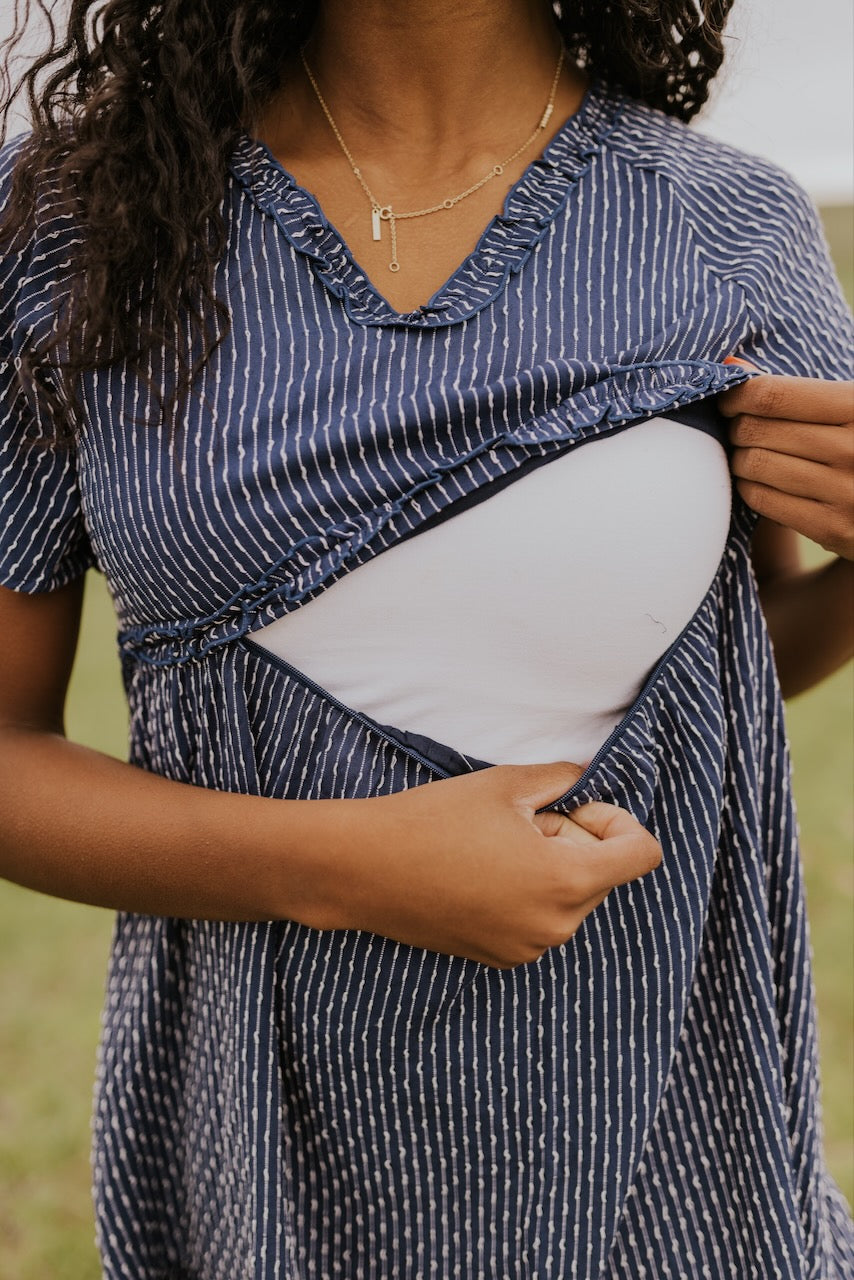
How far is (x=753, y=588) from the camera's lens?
100cm

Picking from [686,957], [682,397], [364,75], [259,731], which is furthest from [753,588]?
[364,75]

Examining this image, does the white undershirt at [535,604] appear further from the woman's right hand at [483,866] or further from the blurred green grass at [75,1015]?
the blurred green grass at [75,1015]

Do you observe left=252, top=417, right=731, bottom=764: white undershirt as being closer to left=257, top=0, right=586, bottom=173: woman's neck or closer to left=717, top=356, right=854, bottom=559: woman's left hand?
left=717, top=356, right=854, bottom=559: woman's left hand

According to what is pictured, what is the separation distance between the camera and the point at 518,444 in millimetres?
876

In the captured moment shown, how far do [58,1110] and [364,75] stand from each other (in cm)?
225

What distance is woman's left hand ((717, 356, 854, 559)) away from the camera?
924 mm

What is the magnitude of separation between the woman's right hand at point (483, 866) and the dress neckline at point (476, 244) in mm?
372

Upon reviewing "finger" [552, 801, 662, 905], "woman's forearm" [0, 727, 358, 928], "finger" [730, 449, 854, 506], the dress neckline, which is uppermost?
the dress neckline

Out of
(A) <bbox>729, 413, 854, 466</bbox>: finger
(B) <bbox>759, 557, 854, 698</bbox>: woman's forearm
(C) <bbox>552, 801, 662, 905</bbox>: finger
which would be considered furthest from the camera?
(B) <bbox>759, 557, 854, 698</bbox>: woman's forearm

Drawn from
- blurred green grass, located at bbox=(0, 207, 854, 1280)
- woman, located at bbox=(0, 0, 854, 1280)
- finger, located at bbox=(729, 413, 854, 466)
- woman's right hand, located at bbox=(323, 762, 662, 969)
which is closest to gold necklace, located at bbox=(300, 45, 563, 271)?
woman, located at bbox=(0, 0, 854, 1280)

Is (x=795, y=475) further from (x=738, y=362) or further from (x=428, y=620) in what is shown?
(x=428, y=620)

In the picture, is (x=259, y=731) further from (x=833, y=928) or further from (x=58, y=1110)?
(x=833, y=928)

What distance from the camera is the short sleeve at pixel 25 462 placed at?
3.07 ft

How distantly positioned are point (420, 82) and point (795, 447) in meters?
0.47
